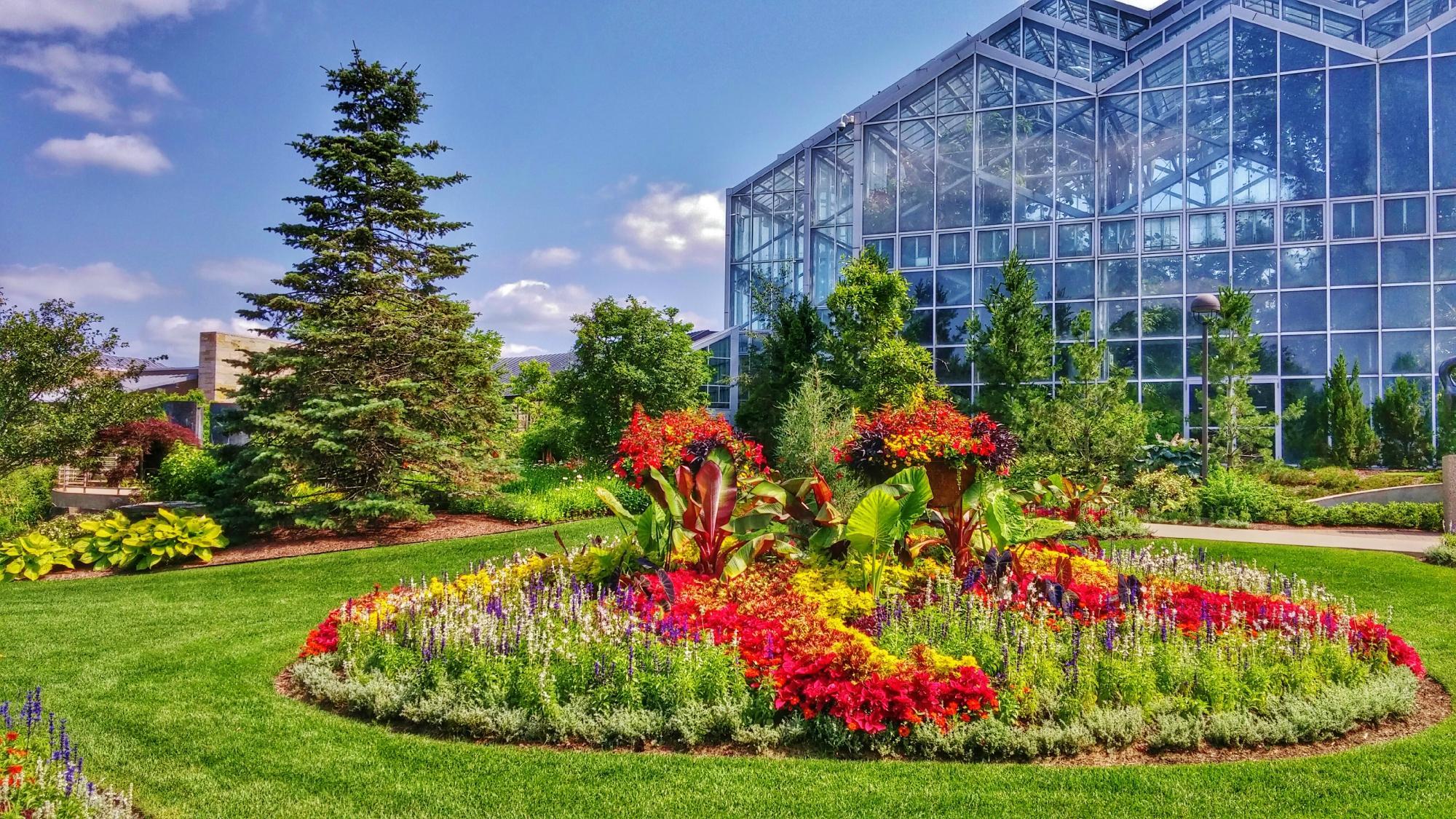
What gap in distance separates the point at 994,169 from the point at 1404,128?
8542mm

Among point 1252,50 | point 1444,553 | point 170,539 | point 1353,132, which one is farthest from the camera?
point 1252,50

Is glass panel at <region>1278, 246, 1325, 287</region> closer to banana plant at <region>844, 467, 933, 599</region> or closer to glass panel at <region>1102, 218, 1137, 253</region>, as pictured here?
glass panel at <region>1102, 218, 1137, 253</region>

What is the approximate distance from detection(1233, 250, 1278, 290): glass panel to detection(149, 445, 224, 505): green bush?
21871 mm

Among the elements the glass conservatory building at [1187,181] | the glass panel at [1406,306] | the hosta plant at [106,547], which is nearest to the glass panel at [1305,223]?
the glass conservatory building at [1187,181]

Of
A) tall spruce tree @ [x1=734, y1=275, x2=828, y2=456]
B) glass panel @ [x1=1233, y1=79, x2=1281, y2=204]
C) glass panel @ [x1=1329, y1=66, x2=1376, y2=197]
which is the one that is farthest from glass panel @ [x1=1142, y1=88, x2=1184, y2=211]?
tall spruce tree @ [x1=734, y1=275, x2=828, y2=456]

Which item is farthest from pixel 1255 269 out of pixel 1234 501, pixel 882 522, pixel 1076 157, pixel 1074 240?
pixel 882 522

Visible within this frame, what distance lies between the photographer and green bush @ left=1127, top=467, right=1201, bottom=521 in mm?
12297

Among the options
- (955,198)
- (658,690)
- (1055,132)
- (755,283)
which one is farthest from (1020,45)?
(658,690)

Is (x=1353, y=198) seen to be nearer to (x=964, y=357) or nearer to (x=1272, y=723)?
(x=964, y=357)

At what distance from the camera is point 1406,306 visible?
17.4m

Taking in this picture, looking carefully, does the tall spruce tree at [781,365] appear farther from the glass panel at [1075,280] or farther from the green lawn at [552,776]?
the green lawn at [552,776]

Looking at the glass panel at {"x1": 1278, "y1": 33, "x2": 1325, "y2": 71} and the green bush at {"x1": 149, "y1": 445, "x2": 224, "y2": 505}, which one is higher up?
the glass panel at {"x1": 1278, "y1": 33, "x2": 1325, "y2": 71}

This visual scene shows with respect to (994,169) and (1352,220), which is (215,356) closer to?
(994,169)

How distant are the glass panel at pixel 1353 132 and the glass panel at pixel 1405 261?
4.51ft
